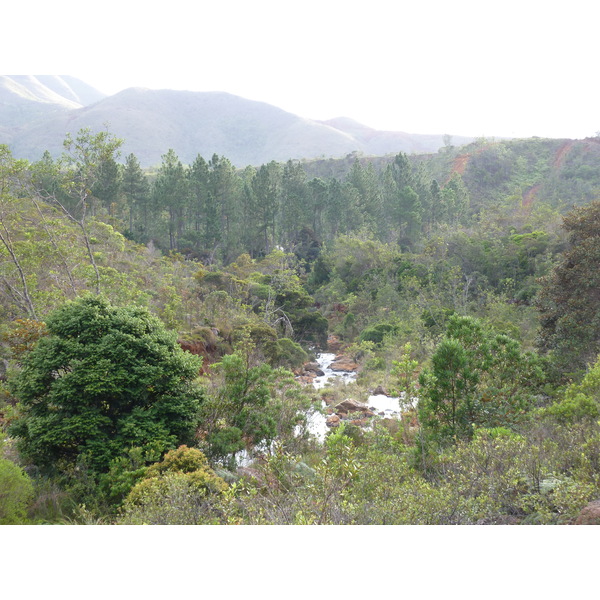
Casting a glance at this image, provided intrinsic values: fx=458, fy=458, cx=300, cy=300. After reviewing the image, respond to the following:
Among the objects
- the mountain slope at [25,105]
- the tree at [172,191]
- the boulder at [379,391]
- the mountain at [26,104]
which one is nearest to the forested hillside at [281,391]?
the boulder at [379,391]

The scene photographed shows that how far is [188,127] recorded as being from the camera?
139 meters

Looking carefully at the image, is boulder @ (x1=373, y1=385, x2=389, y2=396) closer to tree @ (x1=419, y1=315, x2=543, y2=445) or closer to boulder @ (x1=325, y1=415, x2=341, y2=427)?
boulder @ (x1=325, y1=415, x2=341, y2=427)

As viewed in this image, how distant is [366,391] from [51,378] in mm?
A: 9101

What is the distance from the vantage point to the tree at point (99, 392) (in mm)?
5777

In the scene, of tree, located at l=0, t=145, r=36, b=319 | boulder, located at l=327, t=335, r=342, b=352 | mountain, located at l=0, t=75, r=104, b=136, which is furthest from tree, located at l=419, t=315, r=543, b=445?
mountain, located at l=0, t=75, r=104, b=136

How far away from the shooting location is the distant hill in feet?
363

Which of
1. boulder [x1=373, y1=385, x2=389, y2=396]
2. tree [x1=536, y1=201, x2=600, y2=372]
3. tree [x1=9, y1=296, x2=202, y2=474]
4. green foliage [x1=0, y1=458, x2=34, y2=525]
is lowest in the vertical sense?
boulder [x1=373, y1=385, x2=389, y2=396]

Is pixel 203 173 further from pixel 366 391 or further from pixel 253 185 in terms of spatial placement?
pixel 366 391

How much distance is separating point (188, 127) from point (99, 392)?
147080 millimetres

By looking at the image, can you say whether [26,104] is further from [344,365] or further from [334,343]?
[344,365]

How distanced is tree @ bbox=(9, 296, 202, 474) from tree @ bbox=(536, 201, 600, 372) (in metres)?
7.08

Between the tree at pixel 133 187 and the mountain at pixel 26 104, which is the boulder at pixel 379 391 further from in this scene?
the mountain at pixel 26 104

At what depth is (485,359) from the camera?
7.23 meters

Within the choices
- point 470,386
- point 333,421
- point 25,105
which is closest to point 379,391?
point 333,421
